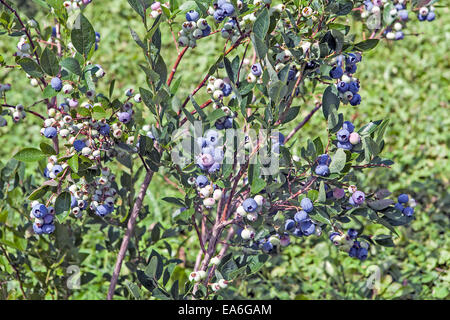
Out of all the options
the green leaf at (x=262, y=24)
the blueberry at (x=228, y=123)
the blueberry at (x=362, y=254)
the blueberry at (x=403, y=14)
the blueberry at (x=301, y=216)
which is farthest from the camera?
the blueberry at (x=403, y=14)

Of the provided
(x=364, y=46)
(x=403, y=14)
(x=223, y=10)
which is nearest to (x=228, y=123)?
(x=223, y=10)

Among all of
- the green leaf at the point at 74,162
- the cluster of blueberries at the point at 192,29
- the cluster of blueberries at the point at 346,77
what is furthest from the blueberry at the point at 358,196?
the green leaf at the point at 74,162

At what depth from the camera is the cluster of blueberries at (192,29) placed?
1.28 meters

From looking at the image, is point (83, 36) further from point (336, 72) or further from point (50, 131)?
point (336, 72)

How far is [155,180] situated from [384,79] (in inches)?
74.1

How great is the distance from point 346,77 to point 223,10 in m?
0.37

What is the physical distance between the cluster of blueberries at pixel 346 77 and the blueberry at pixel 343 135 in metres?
0.12

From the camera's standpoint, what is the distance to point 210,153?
3.92ft

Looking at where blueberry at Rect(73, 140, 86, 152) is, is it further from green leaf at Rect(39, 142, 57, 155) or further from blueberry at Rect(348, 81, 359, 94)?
blueberry at Rect(348, 81, 359, 94)

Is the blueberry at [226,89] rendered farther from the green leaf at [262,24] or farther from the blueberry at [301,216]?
the blueberry at [301,216]

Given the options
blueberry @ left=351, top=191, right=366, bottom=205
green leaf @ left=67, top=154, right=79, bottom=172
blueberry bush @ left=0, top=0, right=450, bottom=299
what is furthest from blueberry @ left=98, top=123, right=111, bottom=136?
blueberry @ left=351, top=191, right=366, bottom=205

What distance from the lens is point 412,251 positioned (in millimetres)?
2594

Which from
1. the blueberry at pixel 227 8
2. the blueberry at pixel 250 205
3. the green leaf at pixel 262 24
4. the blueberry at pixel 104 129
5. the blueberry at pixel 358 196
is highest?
the blueberry at pixel 227 8

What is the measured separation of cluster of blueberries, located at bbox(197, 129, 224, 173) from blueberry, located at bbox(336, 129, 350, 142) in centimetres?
30
